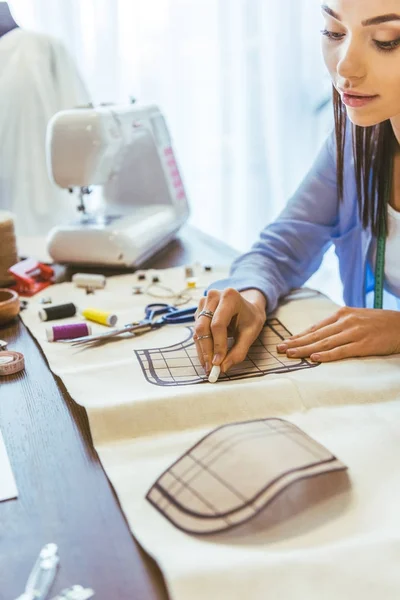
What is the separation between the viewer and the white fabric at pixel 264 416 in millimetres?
538

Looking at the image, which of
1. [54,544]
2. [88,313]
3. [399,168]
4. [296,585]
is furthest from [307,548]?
[399,168]

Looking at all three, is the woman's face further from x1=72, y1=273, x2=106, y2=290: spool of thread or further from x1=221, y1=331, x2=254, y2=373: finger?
x1=72, y1=273, x2=106, y2=290: spool of thread

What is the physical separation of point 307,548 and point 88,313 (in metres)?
0.63

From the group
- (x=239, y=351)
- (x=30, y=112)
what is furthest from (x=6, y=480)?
(x=30, y=112)

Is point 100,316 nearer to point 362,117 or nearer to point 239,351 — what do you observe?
point 239,351

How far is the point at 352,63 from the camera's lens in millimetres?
853

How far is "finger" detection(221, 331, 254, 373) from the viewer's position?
0.90m

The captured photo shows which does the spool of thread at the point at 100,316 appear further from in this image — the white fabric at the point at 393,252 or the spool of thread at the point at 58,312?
the white fabric at the point at 393,252

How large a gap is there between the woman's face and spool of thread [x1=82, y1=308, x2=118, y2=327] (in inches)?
18.0

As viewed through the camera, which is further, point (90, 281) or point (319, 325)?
point (90, 281)

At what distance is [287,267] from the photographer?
1209mm

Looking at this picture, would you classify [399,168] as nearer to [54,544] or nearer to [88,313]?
[88,313]

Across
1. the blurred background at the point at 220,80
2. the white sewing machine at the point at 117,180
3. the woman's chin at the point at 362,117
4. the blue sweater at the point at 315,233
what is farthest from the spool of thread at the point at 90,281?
the blurred background at the point at 220,80

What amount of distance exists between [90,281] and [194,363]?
425mm
